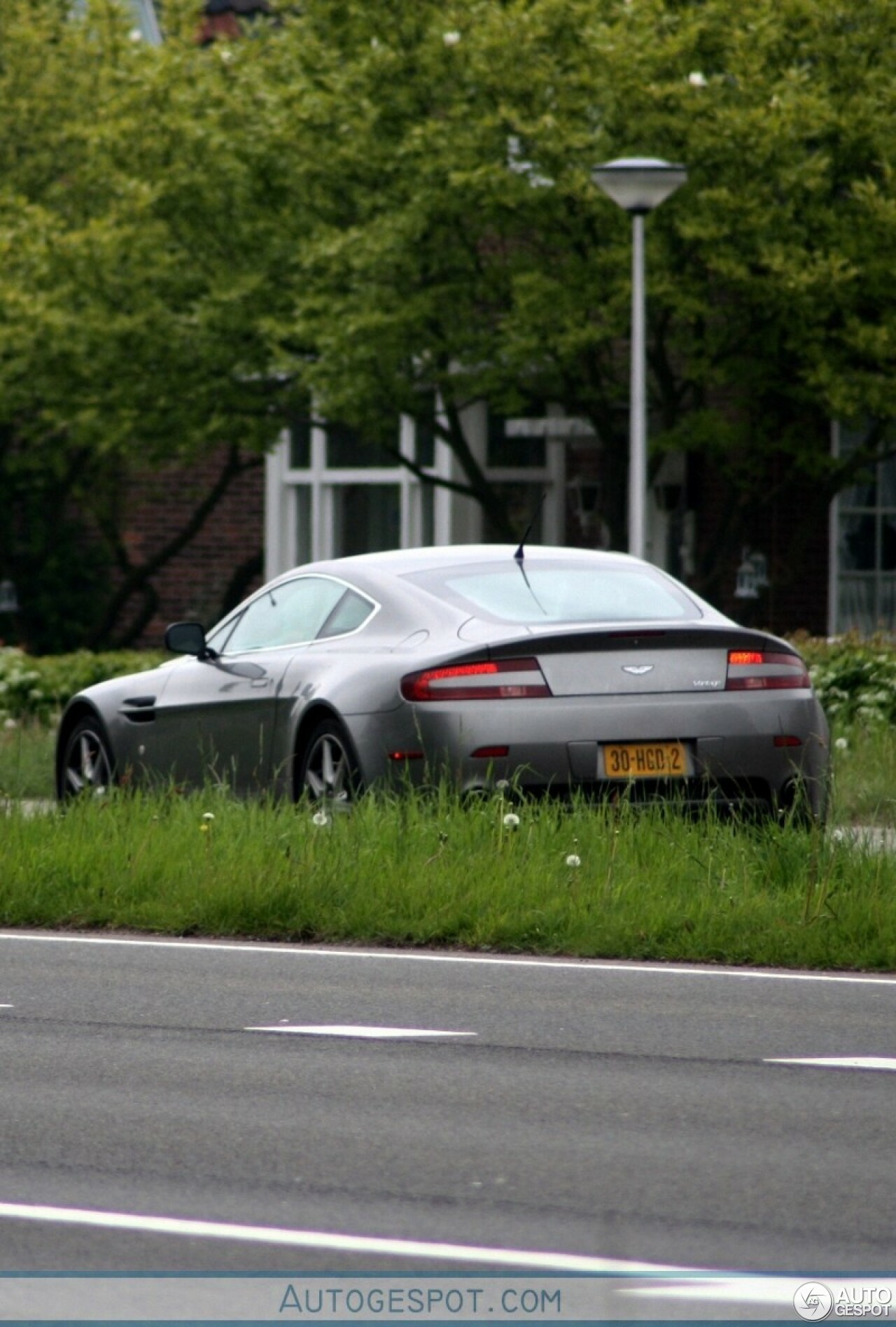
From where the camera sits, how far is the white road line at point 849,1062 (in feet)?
23.7

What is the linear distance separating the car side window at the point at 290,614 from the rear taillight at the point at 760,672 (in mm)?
1637

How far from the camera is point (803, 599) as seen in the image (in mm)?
24609

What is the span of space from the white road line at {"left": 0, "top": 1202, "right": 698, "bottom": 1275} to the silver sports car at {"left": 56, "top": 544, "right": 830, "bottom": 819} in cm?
533

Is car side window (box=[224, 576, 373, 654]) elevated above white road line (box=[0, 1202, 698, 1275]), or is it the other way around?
car side window (box=[224, 576, 373, 654])

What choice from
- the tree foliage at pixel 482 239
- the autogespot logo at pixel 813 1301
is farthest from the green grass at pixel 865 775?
the autogespot logo at pixel 813 1301

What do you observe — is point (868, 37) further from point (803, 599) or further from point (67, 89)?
point (67, 89)

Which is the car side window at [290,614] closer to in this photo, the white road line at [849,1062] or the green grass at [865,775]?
→ the green grass at [865,775]

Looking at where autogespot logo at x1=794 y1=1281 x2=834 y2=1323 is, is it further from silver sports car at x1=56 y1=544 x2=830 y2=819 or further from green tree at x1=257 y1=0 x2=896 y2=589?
green tree at x1=257 y1=0 x2=896 y2=589

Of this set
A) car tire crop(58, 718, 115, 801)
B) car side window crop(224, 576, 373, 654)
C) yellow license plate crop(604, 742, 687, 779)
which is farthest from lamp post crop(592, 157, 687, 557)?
yellow license plate crop(604, 742, 687, 779)

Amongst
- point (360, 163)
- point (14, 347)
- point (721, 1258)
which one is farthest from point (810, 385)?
point (721, 1258)

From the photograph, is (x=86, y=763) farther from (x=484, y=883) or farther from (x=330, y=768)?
(x=484, y=883)

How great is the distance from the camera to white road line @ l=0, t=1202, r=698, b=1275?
197 inches

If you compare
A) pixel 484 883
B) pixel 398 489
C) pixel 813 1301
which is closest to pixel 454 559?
pixel 484 883

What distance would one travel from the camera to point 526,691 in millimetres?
10719
